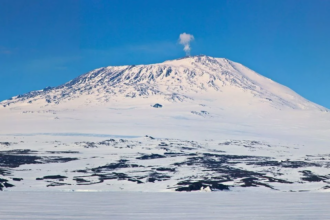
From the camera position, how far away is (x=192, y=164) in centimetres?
11250

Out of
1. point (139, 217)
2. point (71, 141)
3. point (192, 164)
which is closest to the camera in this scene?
point (139, 217)

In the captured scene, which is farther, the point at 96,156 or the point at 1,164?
the point at 96,156

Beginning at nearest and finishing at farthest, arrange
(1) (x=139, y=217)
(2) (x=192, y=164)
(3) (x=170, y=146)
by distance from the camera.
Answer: (1) (x=139, y=217), (2) (x=192, y=164), (3) (x=170, y=146)

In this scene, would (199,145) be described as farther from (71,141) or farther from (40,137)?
(40,137)

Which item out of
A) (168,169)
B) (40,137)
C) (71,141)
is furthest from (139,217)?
(40,137)

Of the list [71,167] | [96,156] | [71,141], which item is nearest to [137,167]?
[71,167]

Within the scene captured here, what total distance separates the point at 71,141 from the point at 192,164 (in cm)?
8134

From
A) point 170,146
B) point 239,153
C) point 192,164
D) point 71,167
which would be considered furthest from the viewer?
point 170,146

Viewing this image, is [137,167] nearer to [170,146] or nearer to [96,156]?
[96,156]

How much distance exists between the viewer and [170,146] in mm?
163625

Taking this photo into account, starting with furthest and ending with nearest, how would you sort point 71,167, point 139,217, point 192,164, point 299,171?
point 192,164 < point 71,167 < point 299,171 < point 139,217

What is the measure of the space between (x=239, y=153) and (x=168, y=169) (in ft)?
189

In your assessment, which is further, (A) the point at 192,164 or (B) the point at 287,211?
(A) the point at 192,164

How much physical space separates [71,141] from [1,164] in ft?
235
